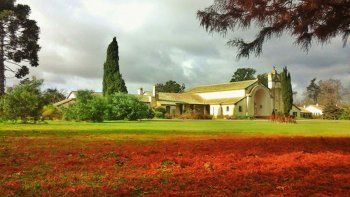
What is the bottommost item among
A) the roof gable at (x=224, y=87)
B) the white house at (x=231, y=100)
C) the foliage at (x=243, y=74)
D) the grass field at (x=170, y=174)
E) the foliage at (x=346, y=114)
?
the grass field at (x=170, y=174)

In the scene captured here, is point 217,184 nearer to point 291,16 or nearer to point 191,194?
point 191,194

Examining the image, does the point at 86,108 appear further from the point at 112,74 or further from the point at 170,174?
the point at 170,174

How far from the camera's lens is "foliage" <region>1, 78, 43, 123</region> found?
3147 centimetres

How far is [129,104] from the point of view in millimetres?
44312

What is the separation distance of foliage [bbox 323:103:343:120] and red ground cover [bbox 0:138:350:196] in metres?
72.5

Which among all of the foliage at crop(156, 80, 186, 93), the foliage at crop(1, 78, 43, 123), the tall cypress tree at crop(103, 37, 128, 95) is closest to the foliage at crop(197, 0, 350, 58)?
the foliage at crop(1, 78, 43, 123)

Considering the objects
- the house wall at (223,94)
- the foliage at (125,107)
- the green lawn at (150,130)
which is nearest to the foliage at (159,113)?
the foliage at (125,107)

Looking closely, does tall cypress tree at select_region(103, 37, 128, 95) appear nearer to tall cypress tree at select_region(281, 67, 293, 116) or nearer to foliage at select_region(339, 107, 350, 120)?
tall cypress tree at select_region(281, 67, 293, 116)

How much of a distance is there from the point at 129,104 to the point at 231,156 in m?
35.0

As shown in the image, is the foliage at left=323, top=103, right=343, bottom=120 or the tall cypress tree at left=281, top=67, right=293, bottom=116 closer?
the tall cypress tree at left=281, top=67, right=293, bottom=116

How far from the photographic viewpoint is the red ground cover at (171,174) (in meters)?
5.77

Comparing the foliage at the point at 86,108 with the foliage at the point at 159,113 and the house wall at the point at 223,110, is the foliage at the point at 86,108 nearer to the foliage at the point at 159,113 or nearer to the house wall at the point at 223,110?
the foliage at the point at 159,113

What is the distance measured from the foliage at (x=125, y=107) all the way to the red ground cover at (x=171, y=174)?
33.9 metres

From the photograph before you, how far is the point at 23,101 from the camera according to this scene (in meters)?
31.5
